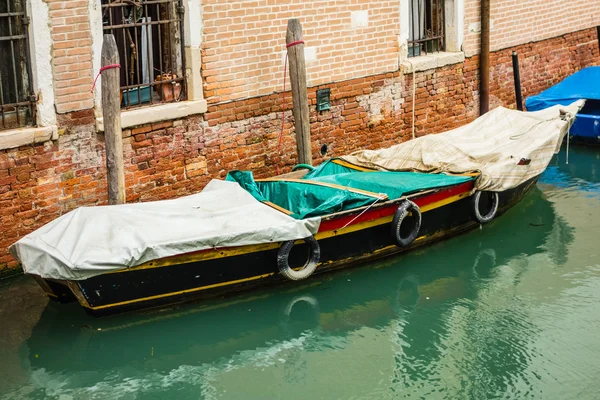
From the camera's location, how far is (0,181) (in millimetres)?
8391

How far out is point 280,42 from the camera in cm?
1059

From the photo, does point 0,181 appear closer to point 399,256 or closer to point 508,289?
point 399,256

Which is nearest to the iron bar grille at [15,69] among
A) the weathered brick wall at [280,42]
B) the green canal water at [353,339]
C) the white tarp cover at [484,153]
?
the green canal water at [353,339]

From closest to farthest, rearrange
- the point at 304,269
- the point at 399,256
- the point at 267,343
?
the point at 267,343
the point at 304,269
the point at 399,256

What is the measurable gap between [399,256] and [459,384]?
260 cm

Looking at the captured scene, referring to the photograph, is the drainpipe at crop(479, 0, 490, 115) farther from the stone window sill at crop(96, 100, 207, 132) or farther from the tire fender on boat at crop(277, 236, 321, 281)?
the tire fender on boat at crop(277, 236, 321, 281)

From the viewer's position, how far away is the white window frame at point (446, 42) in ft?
39.4

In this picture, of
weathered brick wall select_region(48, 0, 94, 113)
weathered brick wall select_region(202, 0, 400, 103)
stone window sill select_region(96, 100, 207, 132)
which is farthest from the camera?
weathered brick wall select_region(202, 0, 400, 103)

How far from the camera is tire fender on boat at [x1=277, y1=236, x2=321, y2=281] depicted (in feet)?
26.8

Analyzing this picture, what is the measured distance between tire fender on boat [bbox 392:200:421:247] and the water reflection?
32 centimetres

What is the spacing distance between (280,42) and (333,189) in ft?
8.11

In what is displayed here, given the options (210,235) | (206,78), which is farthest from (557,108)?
(210,235)

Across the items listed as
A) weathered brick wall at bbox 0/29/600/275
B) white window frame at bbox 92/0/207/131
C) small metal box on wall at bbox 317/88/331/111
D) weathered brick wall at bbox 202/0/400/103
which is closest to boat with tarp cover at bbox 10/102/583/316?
weathered brick wall at bbox 0/29/600/275

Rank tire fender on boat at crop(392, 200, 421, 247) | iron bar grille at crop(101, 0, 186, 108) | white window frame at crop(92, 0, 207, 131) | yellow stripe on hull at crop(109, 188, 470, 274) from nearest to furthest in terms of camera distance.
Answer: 1. yellow stripe on hull at crop(109, 188, 470, 274)
2. tire fender on boat at crop(392, 200, 421, 247)
3. white window frame at crop(92, 0, 207, 131)
4. iron bar grille at crop(101, 0, 186, 108)
